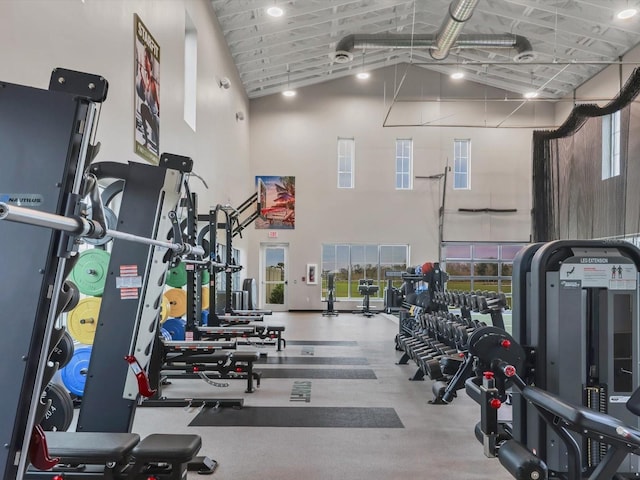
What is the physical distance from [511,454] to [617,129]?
11086mm

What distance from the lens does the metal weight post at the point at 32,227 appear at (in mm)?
1469

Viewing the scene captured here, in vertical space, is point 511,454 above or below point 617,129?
below

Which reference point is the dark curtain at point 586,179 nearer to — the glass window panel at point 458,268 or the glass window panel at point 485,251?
the glass window panel at point 485,251

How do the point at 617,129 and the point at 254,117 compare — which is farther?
the point at 254,117

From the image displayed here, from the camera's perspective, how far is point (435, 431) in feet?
12.5

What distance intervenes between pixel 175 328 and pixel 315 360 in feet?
6.96

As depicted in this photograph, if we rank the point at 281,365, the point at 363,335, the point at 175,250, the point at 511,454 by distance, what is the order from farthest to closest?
the point at 363,335
the point at 281,365
the point at 175,250
the point at 511,454

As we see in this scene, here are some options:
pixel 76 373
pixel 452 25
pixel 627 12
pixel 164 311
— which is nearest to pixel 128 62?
pixel 164 311

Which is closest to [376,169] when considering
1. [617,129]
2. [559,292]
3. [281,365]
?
[617,129]

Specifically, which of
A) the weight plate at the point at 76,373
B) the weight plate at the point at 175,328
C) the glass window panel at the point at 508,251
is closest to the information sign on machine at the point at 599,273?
the weight plate at the point at 76,373

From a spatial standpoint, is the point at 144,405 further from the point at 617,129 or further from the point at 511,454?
the point at 617,129

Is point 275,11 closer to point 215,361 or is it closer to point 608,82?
point 215,361

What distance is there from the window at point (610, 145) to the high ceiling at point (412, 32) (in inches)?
54.7

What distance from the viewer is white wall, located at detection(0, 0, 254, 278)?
3641 millimetres
